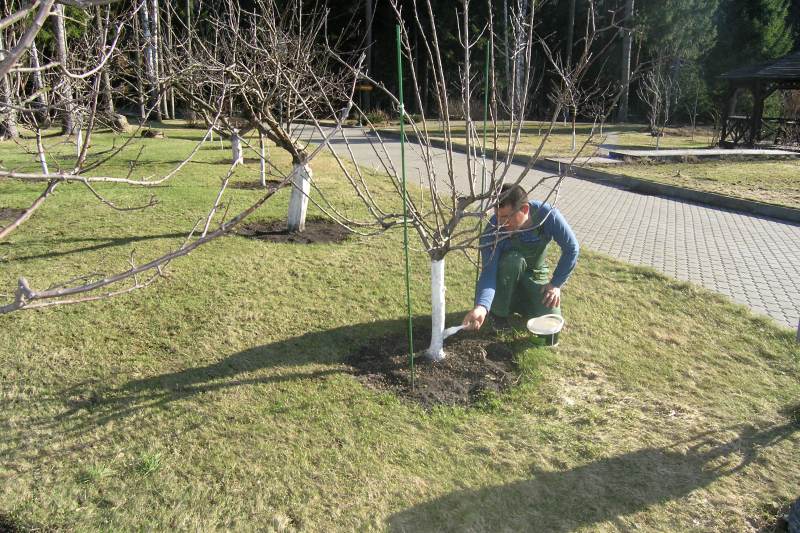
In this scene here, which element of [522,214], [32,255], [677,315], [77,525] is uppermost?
[522,214]

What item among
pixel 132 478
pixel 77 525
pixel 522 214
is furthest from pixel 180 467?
pixel 522 214

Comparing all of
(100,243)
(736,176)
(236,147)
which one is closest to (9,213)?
(100,243)

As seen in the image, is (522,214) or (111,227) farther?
(111,227)

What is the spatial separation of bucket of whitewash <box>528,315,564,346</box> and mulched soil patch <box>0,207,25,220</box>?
680 centimetres

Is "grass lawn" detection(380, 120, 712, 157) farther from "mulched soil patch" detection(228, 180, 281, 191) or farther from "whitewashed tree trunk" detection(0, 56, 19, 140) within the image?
"whitewashed tree trunk" detection(0, 56, 19, 140)

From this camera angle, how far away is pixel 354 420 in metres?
3.37

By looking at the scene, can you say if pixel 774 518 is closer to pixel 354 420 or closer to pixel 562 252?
pixel 562 252

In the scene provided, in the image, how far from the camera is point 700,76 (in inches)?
1277

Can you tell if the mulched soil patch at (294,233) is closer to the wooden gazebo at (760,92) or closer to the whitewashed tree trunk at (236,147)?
the whitewashed tree trunk at (236,147)

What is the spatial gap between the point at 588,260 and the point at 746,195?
626cm

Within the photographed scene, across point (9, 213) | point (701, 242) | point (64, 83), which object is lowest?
point (701, 242)

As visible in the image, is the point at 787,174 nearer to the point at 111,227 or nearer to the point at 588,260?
the point at 588,260

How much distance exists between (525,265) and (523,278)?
0.34ft

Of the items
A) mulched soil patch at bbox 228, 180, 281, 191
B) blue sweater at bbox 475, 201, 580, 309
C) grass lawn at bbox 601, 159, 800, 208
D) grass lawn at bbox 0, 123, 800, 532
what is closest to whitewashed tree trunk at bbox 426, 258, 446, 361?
blue sweater at bbox 475, 201, 580, 309
